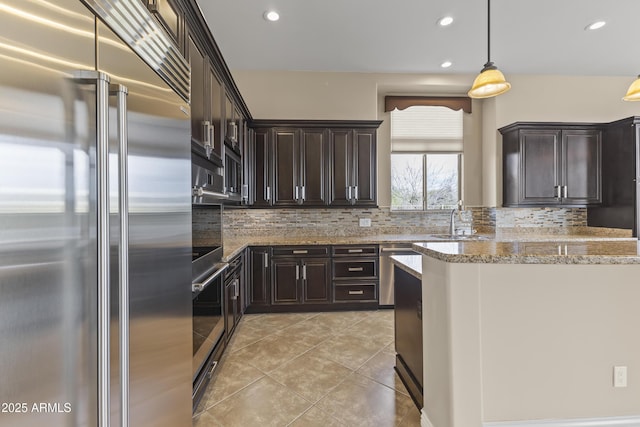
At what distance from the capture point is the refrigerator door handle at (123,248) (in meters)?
0.87

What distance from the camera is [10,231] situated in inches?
24.0

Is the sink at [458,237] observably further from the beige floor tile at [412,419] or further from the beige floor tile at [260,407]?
the beige floor tile at [260,407]

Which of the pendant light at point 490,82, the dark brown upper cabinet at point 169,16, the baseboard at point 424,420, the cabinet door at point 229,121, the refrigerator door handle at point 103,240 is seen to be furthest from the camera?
the cabinet door at point 229,121

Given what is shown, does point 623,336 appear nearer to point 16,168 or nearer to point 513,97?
point 16,168

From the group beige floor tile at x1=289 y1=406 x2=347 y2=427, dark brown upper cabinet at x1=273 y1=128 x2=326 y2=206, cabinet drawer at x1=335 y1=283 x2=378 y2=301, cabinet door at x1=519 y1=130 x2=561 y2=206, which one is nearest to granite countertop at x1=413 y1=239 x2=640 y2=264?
beige floor tile at x1=289 y1=406 x2=347 y2=427

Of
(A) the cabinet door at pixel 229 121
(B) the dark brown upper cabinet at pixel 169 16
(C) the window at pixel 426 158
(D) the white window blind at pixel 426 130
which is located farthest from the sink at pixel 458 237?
(B) the dark brown upper cabinet at pixel 169 16

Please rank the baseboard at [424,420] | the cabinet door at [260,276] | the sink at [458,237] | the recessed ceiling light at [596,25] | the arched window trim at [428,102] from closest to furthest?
the baseboard at [424,420] → the recessed ceiling light at [596,25] → the cabinet door at [260,276] → the sink at [458,237] → the arched window trim at [428,102]

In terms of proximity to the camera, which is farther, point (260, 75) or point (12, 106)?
point (260, 75)

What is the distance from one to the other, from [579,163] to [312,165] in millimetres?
3739

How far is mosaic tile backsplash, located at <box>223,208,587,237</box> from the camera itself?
4.29m

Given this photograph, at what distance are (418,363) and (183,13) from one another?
2.63 meters

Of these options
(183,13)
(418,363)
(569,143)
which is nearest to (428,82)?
(569,143)

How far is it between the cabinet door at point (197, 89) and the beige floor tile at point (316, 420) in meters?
1.84

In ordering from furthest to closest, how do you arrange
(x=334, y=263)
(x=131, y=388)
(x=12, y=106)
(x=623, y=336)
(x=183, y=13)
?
(x=334, y=263)
(x=183, y=13)
(x=623, y=336)
(x=131, y=388)
(x=12, y=106)
